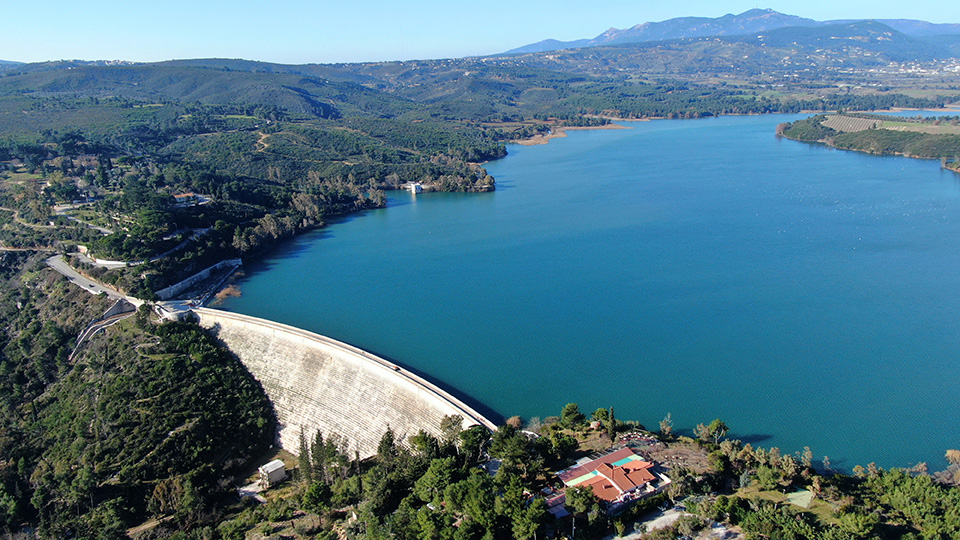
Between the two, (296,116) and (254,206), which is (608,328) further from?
(296,116)

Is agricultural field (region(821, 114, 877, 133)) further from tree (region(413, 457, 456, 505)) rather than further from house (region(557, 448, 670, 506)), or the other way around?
tree (region(413, 457, 456, 505))

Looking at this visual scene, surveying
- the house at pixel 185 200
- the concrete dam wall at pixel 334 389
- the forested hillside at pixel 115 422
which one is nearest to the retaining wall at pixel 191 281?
the forested hillside at pixel 115 422

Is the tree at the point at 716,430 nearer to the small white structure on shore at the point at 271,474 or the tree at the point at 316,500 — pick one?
the tree at the point at 316,500

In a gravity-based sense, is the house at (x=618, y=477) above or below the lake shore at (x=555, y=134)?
below

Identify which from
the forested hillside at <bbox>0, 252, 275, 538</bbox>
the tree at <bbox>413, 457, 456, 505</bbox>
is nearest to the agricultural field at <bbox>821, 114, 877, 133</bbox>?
the tree at <bbox>413, 457, 456, 505</bbox>

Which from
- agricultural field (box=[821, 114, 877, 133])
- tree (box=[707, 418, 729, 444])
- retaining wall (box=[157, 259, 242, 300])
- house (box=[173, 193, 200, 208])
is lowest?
tree (box=[707, 418, 729, 444])

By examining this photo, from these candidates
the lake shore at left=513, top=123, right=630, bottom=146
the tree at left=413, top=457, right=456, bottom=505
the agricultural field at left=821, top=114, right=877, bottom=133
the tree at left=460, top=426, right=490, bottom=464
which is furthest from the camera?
the lake shore at left=513, top=123, right=630, bottom=146

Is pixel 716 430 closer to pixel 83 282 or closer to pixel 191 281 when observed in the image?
pixel 191 281

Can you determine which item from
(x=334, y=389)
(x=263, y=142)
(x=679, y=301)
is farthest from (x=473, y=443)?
(x=263, y=142)
